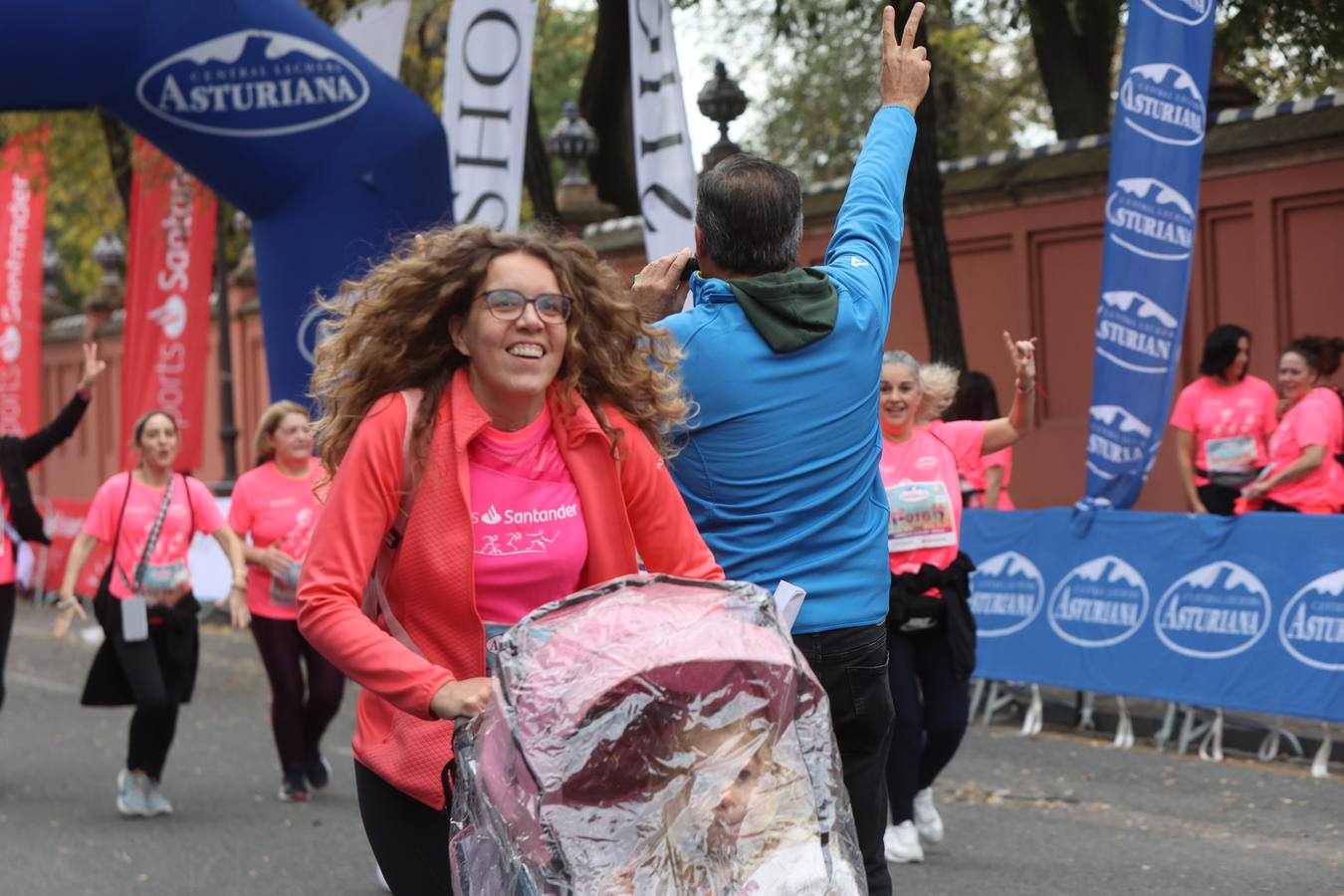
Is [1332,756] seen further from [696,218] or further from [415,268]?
[415,268]

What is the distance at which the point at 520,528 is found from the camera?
3.38 metres

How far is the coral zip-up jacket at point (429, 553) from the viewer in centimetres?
322

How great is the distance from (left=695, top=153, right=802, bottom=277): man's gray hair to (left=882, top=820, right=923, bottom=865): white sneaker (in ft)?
11.8

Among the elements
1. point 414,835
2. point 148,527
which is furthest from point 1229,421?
point 414,835

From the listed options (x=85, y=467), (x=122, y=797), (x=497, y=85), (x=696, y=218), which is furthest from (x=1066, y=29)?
(x=85, y=467)

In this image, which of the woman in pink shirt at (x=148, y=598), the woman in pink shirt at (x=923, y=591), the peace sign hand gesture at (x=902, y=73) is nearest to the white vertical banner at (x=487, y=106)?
the woman in pink shirt at (x=148, y=598)

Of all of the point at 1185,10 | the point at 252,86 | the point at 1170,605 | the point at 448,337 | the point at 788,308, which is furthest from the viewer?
the point at 252,86

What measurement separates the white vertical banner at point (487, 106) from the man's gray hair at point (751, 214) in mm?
7457

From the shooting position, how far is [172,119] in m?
11.3

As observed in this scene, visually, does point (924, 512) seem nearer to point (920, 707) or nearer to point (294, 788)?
point (920, 707)

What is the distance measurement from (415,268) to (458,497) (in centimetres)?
44

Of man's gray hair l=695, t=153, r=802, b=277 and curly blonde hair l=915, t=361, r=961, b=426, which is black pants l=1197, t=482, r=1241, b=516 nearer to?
curly blonde hair l=915, t=361, r=961, b=426

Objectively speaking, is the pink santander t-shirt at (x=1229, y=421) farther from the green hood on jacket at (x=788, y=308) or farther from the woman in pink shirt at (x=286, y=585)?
A: the green hood on jacket at (x=788, y=308)

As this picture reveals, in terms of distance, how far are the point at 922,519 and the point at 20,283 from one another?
1596 centimetres
